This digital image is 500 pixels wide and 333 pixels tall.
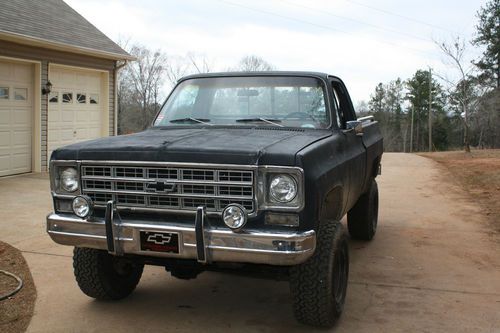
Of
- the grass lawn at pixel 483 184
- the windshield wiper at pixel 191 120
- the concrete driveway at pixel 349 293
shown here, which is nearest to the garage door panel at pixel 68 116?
the concrete driveway at pixel 349 293

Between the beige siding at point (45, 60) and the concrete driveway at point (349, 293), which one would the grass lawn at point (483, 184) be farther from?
the beige siding at point (45, 60)

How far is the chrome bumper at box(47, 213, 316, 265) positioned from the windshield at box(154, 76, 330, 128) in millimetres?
1436

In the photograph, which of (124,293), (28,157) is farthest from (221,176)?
(28,157)

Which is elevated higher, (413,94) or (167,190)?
(413,94)

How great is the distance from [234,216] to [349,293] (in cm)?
188

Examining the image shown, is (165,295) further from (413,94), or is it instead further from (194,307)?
(413,94)

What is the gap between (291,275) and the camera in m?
3.70

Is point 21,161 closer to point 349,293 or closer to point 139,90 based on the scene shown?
point 349,293

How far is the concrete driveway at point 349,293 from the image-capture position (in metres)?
4.07

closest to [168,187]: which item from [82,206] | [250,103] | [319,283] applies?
[82,206]

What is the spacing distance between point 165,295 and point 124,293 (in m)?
0.36

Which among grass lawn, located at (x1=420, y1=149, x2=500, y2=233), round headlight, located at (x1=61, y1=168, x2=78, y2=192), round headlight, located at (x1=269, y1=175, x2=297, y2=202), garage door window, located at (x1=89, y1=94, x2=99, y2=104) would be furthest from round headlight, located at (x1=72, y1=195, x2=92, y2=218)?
garage door window, located at (x1=89, y1=94, x2=99, y2=104)

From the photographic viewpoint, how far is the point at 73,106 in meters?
13.6

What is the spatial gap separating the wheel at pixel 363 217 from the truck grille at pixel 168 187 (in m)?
3.30
